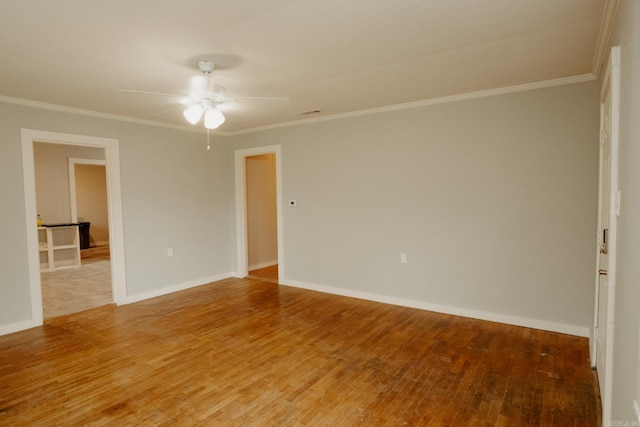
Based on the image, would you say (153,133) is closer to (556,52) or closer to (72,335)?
(72,335)

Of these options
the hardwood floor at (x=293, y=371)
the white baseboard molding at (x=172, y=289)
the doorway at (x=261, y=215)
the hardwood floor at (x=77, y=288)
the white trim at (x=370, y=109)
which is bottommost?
the hardwood floor at (x=293, y=371)

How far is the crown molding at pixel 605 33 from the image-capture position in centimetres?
195

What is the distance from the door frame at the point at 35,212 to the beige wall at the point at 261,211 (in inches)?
86.9

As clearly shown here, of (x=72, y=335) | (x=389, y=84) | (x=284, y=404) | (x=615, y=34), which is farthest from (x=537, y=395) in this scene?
(x=72, y=335)

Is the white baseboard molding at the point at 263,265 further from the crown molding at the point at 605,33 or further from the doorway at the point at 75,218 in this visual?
the crown molding at the point at 605,33

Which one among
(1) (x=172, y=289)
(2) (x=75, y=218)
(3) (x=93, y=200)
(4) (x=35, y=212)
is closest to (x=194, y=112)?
(4) (x=35, y=212)

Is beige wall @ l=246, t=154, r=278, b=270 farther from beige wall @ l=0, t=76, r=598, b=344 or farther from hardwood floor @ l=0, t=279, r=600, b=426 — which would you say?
hardwood floor @ l=0, t=279, r=600, b=426

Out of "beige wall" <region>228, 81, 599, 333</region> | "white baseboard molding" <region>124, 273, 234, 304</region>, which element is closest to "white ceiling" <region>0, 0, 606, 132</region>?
"beige wall" <region>228, 81, 599, 333</region>

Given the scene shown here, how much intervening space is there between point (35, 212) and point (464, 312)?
482 cm

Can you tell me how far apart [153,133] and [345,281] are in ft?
10.9

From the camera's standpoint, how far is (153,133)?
488cm

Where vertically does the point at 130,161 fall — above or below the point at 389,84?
below

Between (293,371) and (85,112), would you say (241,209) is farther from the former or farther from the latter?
(293,371)

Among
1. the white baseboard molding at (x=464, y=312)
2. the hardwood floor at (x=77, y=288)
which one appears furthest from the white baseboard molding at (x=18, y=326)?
the white baseboard molding at (x=464, y=312)
